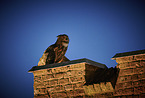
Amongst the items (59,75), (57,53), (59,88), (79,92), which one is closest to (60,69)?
(59,75)

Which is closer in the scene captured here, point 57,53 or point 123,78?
point 123,78

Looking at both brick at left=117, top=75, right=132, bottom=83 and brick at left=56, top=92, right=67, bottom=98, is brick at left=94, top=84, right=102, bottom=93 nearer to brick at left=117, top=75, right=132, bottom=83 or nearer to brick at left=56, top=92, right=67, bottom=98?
brick at left=117, top=75, right=132, bottom=83

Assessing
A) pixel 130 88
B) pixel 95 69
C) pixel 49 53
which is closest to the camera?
pixel 130 88

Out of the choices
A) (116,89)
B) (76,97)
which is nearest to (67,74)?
(76,97)

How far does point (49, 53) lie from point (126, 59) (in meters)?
3.13

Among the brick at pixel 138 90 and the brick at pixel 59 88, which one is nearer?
the brick at pixel 138 90

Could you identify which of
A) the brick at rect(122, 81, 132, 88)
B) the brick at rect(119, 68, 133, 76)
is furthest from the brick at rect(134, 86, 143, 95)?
the brick at rect(119, 68, 133, 76)

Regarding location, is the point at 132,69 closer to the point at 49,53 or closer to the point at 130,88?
the point at 130,88

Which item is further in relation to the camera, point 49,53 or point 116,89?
point 49,53

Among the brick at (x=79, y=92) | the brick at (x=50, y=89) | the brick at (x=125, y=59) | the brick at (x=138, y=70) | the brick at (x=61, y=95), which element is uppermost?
the brick at (x=125, y=59)

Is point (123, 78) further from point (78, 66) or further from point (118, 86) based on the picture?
point (78, 66)

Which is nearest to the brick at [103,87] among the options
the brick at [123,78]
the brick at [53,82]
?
the brick at [123,78]

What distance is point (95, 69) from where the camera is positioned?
6152mm

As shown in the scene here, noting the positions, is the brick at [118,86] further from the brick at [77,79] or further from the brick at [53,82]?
the brick at [53,82]
